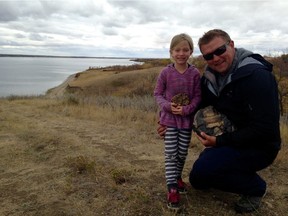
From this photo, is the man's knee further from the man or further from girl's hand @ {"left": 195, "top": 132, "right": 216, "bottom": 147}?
girl's hand @ {"left": 195, "top": 132, "right": 216, "bottom": 147}

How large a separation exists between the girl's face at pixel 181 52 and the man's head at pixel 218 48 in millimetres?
139

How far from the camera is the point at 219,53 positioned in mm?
3168

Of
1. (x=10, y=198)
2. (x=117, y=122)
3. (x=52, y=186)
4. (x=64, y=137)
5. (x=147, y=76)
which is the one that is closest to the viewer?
(x=10, y=198)

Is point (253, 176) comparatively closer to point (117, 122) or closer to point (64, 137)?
point (64, 137)

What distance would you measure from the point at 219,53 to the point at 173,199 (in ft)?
4.52

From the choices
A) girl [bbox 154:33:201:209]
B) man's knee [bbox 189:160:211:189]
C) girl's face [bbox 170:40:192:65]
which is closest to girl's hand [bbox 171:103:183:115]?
girl [bbox 154:33:201:209]

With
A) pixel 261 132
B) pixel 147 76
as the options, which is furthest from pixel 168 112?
pixel 147 76

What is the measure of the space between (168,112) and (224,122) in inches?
21.2

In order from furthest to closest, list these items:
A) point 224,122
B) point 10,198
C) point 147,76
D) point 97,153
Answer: point 147,76
point 97,153
point 10,198
point 224,122

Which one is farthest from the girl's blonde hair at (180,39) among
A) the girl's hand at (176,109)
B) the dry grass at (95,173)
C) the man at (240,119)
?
the dry grass at (95,173)

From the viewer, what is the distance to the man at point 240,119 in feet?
9.78

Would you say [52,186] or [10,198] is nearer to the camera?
[10,198]

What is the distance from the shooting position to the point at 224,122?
3275 millimetres

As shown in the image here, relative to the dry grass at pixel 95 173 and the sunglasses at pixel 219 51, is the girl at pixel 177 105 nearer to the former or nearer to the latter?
the sunglasses at pixel 219 51
